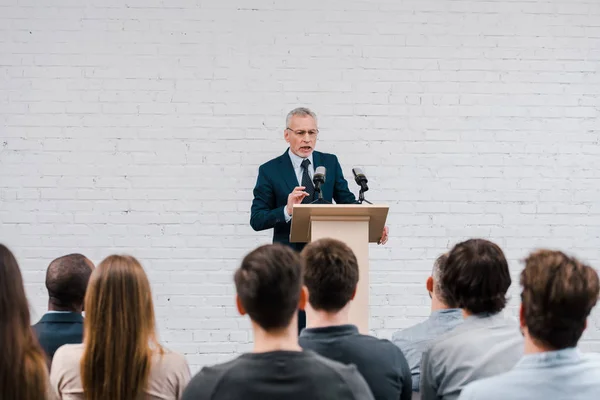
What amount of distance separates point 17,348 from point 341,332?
2.68 feet

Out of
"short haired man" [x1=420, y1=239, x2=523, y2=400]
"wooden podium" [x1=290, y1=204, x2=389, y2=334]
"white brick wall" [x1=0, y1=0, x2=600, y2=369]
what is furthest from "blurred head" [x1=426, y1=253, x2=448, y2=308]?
"white brick wall" [x1=0, y1=0, x2=600, y2=369]

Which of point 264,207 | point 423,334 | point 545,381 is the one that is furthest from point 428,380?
point 264,207

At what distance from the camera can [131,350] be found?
6.71 ft

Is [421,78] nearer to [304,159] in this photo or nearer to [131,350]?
[304,159]

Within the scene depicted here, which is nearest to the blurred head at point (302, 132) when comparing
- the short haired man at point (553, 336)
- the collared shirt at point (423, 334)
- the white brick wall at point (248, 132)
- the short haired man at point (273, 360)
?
the white brick wall at point (248, 132)

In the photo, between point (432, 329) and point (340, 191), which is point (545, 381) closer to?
point (432, 329)

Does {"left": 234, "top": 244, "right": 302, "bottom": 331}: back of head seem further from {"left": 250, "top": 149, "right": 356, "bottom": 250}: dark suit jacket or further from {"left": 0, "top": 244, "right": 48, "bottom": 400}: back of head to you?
{"left": 250, "top": 149, "right": 356, "bottom": 250}: dark suit jacket

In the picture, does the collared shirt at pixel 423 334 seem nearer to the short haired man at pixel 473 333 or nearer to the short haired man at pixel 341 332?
the short haired man at pixel 473 333

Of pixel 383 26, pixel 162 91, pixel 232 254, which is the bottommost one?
pixel 232 254

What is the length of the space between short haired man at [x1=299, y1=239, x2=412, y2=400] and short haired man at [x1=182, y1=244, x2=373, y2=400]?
37cm

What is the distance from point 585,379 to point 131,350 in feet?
3.41

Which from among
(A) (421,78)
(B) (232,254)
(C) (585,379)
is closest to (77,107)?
(B) (232,254)

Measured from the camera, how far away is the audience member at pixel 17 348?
1711 millimetres

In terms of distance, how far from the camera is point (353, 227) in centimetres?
346
